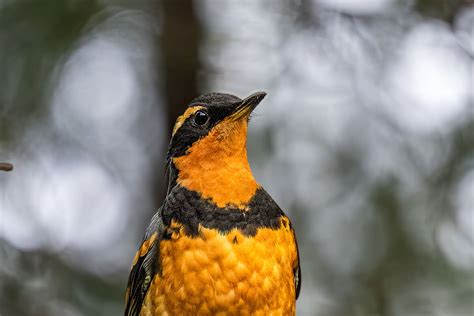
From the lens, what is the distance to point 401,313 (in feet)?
24.1

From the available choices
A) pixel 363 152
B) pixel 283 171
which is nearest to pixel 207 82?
pixel 283 171

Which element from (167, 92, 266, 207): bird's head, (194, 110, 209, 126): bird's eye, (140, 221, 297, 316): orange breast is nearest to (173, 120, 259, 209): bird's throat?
(167, 92, 266, 207): bird's head

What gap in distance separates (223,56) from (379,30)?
1.59 m

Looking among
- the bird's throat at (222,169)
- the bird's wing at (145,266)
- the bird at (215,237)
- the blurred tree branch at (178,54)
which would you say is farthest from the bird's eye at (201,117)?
the blurred tree branch at (178,54)

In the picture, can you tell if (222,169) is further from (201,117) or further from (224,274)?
(224,274)

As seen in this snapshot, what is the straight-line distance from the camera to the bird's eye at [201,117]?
5.45m

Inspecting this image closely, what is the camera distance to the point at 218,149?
17.7ft

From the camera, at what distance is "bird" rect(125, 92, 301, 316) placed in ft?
16.6

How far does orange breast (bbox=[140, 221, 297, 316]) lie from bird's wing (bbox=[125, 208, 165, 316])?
0.62ft

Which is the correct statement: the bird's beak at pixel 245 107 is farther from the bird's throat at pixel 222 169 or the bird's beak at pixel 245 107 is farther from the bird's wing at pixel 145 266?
the bird's wing at pixel 145 266

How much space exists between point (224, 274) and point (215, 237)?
24 centimetres

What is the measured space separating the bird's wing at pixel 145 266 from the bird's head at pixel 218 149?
0.37 m

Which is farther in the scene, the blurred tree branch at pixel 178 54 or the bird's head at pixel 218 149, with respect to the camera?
the blurred tree branch at pixel 178 54

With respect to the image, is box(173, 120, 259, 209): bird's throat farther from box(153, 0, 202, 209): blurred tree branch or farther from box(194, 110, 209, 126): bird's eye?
box(153, 0, 202, 209): blurred tree branch
